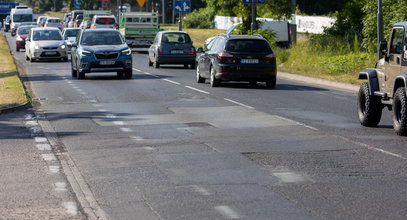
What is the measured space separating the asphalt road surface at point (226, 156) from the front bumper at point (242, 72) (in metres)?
2.62

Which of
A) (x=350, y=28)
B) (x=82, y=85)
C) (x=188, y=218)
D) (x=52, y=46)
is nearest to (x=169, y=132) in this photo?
(x=188, y=218)

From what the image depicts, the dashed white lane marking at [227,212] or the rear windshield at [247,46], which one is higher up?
Answer: the rear windshield at [247,46]

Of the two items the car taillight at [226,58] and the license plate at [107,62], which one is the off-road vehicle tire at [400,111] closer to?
the car taillight at [226,58]

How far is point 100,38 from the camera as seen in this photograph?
32.0 metres

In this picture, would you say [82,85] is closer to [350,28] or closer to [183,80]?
[183,80]

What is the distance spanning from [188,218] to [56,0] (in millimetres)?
183193

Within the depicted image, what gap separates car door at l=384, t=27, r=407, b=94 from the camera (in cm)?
1538

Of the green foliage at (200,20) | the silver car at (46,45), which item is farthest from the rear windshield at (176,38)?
the green foliage at (200,20)

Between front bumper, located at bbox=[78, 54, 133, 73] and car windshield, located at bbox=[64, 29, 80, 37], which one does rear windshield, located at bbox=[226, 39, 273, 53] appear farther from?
car windshield, located at bbox=[64, 29, 80, 37]

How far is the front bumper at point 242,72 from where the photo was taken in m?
26.5

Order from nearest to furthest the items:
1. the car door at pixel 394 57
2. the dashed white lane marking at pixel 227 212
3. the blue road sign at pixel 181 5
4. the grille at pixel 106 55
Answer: the dashed white lane marking at pixel 227 212, the car door at pixel 394 57, the grille at pixel 106 55, the blue road sign at pixel 181 5

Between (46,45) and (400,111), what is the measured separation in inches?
1273

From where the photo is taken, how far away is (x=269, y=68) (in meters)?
26.8

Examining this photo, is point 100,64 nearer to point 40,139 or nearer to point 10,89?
point 10,89
